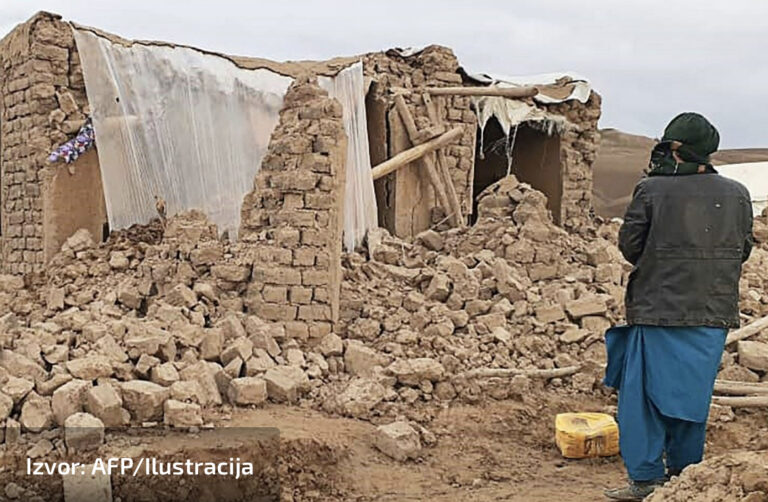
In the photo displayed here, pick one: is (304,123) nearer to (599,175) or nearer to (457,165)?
(457,165)

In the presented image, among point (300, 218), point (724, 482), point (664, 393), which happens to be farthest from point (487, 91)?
point (724, 482)

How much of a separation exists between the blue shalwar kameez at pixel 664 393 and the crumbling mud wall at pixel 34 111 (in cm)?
538

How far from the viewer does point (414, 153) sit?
8578 millimetres

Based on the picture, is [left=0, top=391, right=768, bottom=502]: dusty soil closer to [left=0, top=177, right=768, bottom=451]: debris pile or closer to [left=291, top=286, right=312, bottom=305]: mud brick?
[left=0, top=177, right=768, bottom=451]: debris pile

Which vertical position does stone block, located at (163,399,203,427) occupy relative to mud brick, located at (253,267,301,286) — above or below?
below

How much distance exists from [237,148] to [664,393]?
4.49 metres

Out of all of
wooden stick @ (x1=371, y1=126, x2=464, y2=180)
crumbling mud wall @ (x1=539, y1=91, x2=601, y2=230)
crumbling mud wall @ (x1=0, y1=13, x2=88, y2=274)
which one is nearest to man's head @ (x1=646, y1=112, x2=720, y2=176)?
wooden stick @ (x1=371, y1=126, x2=464, y2=180)

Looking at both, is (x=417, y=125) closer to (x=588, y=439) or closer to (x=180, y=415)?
(x=588, y=439)

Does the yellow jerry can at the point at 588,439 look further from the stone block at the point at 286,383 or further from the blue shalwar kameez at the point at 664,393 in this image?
the stone block at the point at 286,383

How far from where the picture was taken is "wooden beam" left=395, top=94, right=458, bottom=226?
866cm

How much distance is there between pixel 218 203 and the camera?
7020mm

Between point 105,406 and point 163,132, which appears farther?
point 163,132

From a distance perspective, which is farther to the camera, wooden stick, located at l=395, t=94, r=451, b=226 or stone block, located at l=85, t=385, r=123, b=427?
wooden stick, located at l=395, t=94, r=451, b=226

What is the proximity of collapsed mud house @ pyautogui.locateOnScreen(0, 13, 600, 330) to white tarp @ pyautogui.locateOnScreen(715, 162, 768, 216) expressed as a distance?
7525 millimetres
